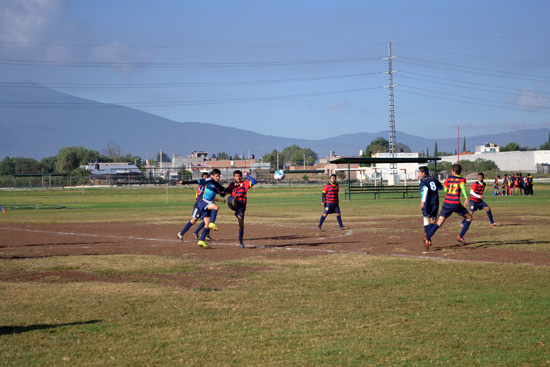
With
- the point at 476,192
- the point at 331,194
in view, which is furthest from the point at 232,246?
the point at 476,192

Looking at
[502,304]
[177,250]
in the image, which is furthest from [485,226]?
[502,304]

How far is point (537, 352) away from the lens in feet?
21.6

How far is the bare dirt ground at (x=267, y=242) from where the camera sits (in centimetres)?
1524

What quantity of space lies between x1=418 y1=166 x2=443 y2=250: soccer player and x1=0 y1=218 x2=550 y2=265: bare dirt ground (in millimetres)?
874

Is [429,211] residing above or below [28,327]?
above

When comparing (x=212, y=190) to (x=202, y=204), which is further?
(x=202, y=204)

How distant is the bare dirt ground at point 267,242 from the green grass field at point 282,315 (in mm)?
1892

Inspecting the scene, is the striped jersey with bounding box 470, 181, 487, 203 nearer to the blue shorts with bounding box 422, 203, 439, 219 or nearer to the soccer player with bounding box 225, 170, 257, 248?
the blue shorts with bounding box 422, 203, 439, 219

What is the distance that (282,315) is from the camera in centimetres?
846

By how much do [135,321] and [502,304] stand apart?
5.60 metres

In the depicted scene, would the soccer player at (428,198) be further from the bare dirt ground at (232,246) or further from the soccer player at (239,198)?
the soccer player at (239,198)

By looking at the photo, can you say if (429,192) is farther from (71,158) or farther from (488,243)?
(71,158)

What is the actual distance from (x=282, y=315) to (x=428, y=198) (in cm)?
818

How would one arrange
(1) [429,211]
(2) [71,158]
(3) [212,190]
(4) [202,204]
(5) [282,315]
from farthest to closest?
(2) [71,158]
(4) [202,204]
(3) [212,190]
(1) [429,211]
(5) [282,315]
